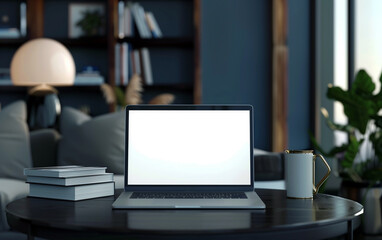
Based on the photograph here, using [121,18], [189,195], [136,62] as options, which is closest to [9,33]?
[121,18]

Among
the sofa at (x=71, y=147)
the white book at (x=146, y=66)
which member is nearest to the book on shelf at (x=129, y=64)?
the white book at (x=146, y=66)

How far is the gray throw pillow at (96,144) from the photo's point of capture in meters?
2.49

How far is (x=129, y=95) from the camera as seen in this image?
435 centimetres

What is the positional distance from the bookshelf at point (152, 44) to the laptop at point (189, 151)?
312 cm

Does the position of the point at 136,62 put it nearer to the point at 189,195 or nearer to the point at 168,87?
the point at 168,87

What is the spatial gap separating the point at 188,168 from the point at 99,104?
11.5 ft

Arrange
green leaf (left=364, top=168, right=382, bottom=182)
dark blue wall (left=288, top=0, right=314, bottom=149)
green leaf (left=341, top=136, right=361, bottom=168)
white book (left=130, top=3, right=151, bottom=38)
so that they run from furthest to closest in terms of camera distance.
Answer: dark blue wall (left=288, top=0, right=314, bottom=149) → white book (left=130, top=3, right=151, bottom=38) → green leaf (left=364, top=168, right=382, bottom=182) → green leaf (left=341, top=136, right=361, bottom=168)

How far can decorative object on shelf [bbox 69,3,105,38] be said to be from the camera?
4.70 m

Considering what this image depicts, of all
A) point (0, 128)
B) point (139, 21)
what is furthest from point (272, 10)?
point (0, 128)

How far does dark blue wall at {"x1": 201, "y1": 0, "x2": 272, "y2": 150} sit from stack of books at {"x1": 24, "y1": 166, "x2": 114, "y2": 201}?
3.33 meters

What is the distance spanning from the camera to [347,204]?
4.29ft

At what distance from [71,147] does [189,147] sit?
1254 mm

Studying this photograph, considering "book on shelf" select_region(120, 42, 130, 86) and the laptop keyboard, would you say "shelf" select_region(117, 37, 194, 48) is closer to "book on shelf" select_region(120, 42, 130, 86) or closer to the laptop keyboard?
"book on shelf" select_region(120, 42, 130, 86)

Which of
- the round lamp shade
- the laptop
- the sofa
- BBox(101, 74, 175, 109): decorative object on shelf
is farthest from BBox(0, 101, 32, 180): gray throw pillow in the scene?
BBox(101, 74, 175, 109): decorative object on shelf
